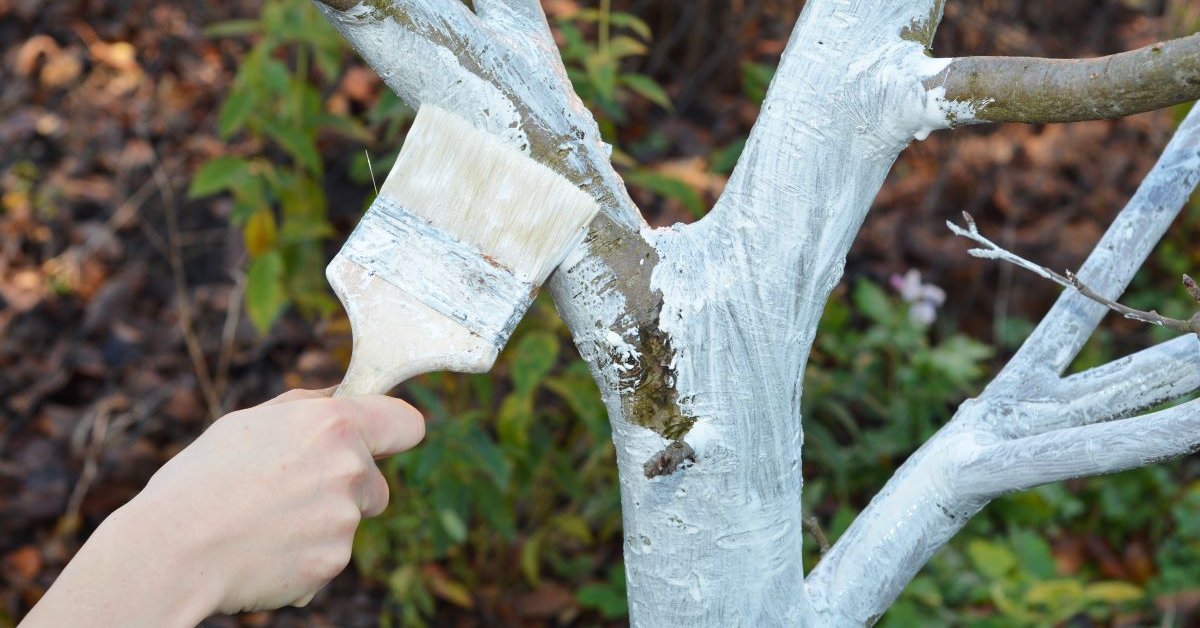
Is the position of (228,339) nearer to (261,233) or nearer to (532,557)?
(261,233)

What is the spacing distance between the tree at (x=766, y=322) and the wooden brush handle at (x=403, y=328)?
0.10 meters

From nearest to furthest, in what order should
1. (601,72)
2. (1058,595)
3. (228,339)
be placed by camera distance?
(601,72) → (1058,595) → (228,339)

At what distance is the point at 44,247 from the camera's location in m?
2.72

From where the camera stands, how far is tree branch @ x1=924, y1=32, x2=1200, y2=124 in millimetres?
667

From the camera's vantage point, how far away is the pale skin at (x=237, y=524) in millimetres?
771

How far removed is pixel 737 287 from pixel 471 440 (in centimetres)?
94

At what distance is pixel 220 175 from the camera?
6.37 feet

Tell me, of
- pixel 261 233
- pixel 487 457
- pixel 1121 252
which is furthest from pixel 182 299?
pixel 1121 252

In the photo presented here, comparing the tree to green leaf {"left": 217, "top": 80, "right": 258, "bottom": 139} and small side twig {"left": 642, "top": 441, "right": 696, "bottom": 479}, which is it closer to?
small side twig {"left": 642, "top": 441, "right": 696, "bottom": 479}

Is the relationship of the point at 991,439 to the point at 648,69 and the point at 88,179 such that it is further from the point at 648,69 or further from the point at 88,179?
the point at 88,179

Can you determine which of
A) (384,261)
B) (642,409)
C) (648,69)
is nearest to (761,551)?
(642,409)

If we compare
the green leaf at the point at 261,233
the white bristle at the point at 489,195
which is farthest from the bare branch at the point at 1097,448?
the green leaf at the point at 261,233

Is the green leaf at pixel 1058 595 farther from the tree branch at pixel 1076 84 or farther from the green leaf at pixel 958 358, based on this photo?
the tree branch at pixel 1076 84

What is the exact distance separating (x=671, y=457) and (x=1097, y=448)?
32 centimetres
